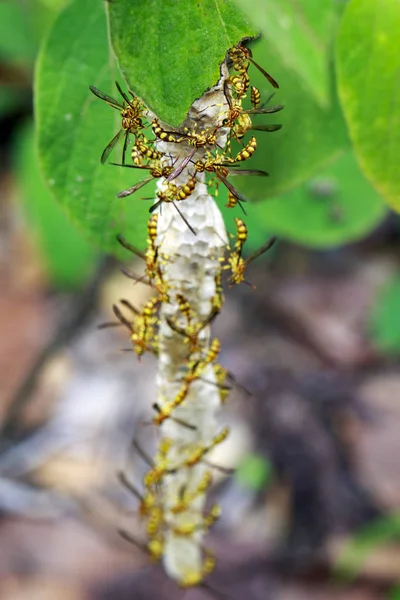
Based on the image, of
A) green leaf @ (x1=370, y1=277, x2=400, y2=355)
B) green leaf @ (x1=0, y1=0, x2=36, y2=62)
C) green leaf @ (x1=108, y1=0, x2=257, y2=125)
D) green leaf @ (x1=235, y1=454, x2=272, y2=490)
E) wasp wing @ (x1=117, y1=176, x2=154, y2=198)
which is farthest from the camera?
green leaf @ (x1=370, y1=277, x2=400, y2=355)

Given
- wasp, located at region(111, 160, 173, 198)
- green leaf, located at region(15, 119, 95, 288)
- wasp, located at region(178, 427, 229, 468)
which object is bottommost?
wasp, located at region(178, 427, 229, 468)

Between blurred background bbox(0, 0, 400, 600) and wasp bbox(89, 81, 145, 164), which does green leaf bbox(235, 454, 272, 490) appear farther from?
wasp bbox(89, 81, 145, 164)

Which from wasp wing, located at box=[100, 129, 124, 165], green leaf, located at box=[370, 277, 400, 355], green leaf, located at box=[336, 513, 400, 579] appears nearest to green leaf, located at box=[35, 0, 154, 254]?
wasp wing, located at box=[100, 129, 124, 165]

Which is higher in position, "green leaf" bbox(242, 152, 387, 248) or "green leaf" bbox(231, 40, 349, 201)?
"green leaf" bbox(242, 152, 387, 248)

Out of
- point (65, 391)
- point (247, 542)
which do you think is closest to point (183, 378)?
point (247, 542)

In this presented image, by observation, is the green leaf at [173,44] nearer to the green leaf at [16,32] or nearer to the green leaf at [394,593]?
the green leaf at [394,593]

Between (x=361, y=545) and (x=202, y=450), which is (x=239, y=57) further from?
(x=361, y=545)

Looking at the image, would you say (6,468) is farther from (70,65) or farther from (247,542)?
(70,65)
